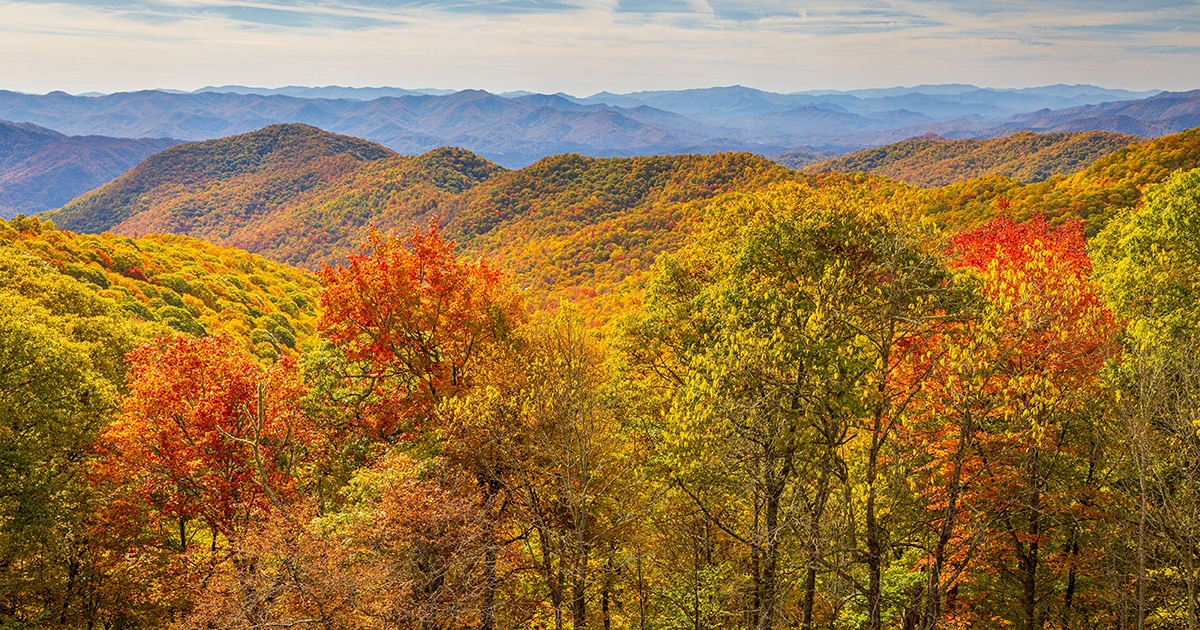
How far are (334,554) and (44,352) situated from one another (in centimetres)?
1278

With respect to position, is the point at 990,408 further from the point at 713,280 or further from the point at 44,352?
the point at 44,352

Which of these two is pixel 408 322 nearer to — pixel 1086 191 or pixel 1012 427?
pixel 1012 427

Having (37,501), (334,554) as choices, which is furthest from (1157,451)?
(37,501)

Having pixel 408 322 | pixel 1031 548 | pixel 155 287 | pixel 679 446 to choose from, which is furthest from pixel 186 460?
pixel 155 287

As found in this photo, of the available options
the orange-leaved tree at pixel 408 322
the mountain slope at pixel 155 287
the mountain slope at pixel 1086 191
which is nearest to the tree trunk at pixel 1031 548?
the orange-leaved tree at pixel 408 322

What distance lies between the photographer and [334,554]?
1295 cm

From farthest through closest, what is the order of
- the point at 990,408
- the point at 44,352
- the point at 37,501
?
1. the point at 44,352
2. the point at 37,501
3. the point at 990,408

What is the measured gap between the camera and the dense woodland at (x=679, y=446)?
1239 centimetres

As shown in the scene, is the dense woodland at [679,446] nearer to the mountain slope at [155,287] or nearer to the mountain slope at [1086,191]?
the mountain slope at [155,287]

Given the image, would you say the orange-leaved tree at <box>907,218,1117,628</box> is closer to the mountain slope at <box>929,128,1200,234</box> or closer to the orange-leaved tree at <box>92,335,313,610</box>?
the orange-leaved tree at <box>92,335,313,610</box>

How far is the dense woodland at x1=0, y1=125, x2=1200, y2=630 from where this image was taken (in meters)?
12.4

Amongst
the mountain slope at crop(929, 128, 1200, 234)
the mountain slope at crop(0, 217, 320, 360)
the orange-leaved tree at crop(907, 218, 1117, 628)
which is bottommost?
the mountain slope at crop(0, 217, 320, 360)

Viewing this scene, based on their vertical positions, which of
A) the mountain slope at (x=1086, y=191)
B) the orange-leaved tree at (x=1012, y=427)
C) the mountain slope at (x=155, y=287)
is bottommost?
the mountain slope at (x=155, y=287)

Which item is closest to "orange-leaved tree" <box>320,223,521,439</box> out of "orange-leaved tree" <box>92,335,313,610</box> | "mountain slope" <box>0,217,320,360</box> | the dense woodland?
the dense woodland
